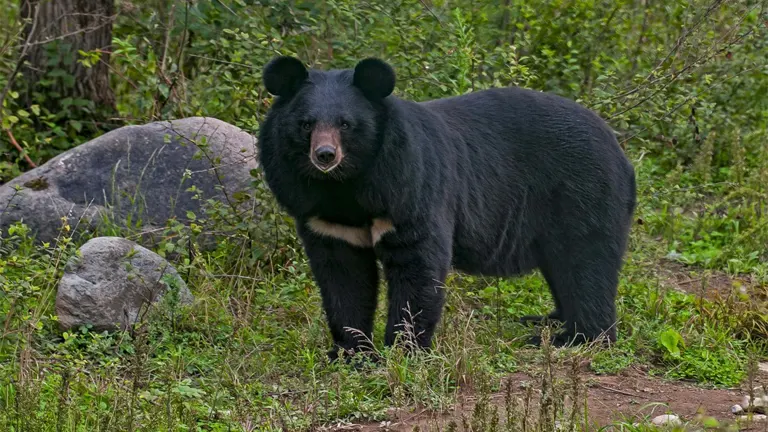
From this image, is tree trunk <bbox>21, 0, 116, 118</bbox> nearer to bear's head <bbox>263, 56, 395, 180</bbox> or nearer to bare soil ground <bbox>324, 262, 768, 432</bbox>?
bear's head <bbox>263, 56, 395, 180</bbox>

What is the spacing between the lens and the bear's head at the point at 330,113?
513 centimetres

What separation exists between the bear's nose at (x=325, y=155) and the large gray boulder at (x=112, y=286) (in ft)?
4.35

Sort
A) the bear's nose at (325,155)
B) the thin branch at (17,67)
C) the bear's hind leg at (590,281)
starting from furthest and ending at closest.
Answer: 1. the thin branch at (17,67)
2. the bear's hind leg at (590,281)
3. the bear's nose at (325,155)

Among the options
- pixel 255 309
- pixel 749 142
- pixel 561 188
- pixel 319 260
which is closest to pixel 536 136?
pixel 561 188

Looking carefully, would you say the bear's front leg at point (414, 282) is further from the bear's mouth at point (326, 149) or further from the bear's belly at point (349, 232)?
the bear's mouth at point (326, 149)

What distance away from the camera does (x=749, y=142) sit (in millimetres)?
9102

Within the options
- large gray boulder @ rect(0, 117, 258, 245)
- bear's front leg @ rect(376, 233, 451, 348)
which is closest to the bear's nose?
bear's front leg @ rect(376, 233, 451, 348)

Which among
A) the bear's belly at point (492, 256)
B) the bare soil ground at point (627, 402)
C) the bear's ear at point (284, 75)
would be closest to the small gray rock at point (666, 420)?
the bare soil ground at point (627, 402)

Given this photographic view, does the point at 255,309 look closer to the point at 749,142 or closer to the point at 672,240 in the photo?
the point at 672,240

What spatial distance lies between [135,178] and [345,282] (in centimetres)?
234

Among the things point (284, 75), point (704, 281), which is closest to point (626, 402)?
point (704, 281)

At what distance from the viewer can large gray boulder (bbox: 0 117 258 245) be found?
705 centimetres

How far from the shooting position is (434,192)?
5.46 m

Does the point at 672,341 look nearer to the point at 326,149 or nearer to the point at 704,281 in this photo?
the point at 704,281
